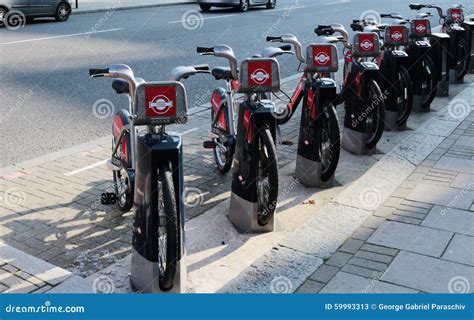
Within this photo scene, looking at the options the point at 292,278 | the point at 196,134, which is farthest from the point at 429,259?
the point at 196,134

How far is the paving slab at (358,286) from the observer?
166 inches

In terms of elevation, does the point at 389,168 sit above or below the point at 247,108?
below

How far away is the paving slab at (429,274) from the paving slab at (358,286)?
0.07 meters

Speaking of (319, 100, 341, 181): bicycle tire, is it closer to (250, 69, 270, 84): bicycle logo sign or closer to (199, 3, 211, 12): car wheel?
(250, 69, 270, 84): bicycle logo sign

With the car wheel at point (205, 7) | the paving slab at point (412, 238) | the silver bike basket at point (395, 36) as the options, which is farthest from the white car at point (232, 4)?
the paving slab at point (412, 238)

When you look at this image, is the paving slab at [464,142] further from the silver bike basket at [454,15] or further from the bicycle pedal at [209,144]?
the silver bike basket at [454,15]

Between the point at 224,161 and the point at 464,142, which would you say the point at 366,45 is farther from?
the point at 224,161

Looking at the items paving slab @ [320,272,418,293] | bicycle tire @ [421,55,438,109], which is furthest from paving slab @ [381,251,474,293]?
bicycle tire @ [421,55,438,109]

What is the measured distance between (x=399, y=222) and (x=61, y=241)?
264 centimetres

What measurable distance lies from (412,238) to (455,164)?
81.9 inches

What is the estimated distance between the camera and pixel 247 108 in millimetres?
5141

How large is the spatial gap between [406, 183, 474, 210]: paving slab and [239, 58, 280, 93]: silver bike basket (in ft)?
5.63

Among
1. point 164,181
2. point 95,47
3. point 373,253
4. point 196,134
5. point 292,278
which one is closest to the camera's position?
point 164,181

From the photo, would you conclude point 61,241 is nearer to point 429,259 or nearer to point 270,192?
point 270,192
